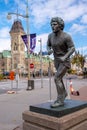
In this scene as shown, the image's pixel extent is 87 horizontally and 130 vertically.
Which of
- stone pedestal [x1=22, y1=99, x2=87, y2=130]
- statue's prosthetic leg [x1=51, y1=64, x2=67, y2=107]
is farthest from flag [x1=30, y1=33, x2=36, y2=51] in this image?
stone pedestal [x1=22, y1=99, x2=87, y2=130]

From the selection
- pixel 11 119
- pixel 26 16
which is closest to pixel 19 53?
pixel 26 16

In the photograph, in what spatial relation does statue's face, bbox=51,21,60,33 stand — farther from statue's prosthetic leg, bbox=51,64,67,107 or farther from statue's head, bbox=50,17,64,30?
statue's prosthetic leg, bbox=51,64,67,107

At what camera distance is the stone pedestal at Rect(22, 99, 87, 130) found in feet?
18.6

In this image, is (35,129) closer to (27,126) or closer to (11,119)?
(27,126)

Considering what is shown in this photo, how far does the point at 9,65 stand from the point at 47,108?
123976mm

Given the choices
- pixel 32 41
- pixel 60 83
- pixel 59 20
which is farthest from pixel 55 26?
pixel 32 41

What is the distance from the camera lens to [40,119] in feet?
19.6

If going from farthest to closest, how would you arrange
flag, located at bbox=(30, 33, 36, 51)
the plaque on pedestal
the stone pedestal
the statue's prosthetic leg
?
flag, located at bbox=(30, 33, 36, 51) → the statue's prosthetic leg → the plaque on pedestal → the stone pedestal

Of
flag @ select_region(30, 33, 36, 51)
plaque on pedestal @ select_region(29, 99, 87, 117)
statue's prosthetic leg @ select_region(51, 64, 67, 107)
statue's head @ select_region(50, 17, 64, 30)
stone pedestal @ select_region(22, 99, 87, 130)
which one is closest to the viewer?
stone pedestal @ select_region(22, 99, 87, 130)

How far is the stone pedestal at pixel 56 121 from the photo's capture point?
5.68 m

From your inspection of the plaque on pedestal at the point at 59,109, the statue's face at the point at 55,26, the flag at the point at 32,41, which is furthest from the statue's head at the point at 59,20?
the flag at the point at 32,41

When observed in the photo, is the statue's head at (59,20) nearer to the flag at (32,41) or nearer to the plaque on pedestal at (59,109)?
the plaque on pedestal at (59,109)

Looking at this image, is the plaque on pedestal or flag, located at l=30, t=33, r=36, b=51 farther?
flag, located at l=30, t=33, r=36, b=51

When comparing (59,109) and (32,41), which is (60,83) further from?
(32,41)
